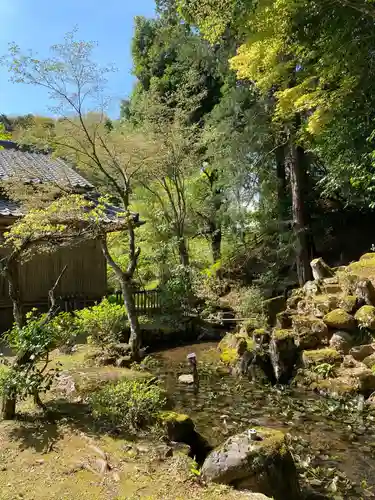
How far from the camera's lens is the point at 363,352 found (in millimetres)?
8328

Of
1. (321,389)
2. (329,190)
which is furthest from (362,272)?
(321,389)

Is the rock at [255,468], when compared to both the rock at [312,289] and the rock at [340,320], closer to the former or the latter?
the rock at [340,320]

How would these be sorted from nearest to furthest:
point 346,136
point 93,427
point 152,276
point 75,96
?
point 93,427 → point 75,96 → point 346,136 → point 152,276

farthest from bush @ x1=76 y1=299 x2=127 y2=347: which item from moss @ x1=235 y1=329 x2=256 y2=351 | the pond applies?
moss @ x1=235 y1=329 x2=256 y2=351

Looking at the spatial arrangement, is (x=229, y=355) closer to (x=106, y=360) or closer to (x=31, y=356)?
(x=106, y=360)

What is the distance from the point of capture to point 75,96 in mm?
9805

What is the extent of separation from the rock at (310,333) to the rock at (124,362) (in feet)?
12.7

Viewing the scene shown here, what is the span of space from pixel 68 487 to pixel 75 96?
8.68 m

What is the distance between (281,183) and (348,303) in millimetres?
8328

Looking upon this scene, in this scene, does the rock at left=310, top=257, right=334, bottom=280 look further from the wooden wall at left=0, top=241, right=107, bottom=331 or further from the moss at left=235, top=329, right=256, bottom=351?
the wooden wall at left=0, top=241, right=107, bottom=331

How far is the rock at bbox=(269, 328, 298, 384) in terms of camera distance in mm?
8852

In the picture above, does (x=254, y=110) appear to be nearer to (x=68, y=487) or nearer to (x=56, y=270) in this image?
(x=56, y=270)

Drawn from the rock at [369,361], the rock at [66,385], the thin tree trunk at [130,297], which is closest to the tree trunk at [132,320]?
the thin tree trunk at [130,297]

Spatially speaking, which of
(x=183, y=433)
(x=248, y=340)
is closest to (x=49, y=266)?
(x=248, y=340)
